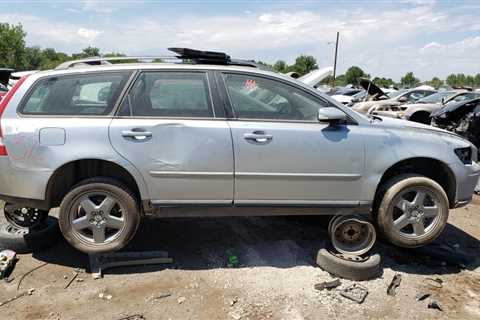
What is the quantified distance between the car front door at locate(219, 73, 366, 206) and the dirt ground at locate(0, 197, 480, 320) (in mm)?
667

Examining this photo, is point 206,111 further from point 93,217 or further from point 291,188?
point 93,217

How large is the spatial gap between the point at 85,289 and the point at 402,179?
9.74 feet

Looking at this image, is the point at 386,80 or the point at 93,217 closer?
the point at 93,217

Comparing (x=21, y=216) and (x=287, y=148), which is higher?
(x=287, y=148)

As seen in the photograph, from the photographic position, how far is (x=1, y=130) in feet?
11.6

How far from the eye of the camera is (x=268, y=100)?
3.84 metres

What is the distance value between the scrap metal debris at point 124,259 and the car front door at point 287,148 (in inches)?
35.2

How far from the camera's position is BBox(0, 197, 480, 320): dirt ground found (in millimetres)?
3178

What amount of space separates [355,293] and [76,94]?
2.91m

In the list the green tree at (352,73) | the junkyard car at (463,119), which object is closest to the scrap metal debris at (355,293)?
the junkyard car at (463,119)

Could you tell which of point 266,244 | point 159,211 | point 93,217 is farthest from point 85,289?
point 266,244

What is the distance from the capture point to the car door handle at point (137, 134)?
11.6 ft

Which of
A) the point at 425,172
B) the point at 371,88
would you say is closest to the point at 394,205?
the point at 425,172

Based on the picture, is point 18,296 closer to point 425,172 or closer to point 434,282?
point 434,282
